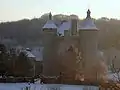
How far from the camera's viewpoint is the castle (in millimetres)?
44734

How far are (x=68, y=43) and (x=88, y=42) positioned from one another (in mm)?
3401

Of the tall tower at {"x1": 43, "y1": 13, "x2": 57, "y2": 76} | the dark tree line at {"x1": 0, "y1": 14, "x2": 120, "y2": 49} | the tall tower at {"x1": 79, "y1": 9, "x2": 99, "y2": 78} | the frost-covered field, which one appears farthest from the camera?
the dark tree line at {"x1": 0, "y1": 14, "x2": 120, "y2": 49}

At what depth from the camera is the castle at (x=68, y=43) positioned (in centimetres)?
4473

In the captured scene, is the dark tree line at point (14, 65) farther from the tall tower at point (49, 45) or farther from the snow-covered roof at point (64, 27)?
the snow-covered roof at point (64, 27)

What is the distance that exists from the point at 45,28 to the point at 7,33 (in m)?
76.1

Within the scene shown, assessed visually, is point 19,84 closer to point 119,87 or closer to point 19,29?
point 119,87

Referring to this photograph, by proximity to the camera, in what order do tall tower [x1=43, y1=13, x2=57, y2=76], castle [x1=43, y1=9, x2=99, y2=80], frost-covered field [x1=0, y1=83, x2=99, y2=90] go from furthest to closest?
tall tower [x1=43, y1=13, x2=57, y2=76]
castle [x1=43, y1=9, x2=99, y2=80]
frost-covered field [x1=0, y1=83, x2=99, y2=90]

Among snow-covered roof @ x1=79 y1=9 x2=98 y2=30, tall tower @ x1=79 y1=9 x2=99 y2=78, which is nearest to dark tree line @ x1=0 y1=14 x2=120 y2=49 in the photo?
snow-covered roof @ x1=79 y1=9 x2=98 y2=30

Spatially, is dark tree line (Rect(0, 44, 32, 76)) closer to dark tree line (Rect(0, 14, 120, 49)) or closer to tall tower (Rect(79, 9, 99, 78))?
tall tower (Rect(79, 9, 99, 78))

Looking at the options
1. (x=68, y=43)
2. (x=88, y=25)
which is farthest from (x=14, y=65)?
(x=88, y=25)

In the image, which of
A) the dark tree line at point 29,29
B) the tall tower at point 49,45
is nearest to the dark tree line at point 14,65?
the tall tower at point 49,45

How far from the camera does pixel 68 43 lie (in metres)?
49.5

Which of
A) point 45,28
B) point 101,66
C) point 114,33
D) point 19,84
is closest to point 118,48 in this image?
point 114,33

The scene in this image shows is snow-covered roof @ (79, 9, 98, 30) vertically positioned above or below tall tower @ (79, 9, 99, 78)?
above
